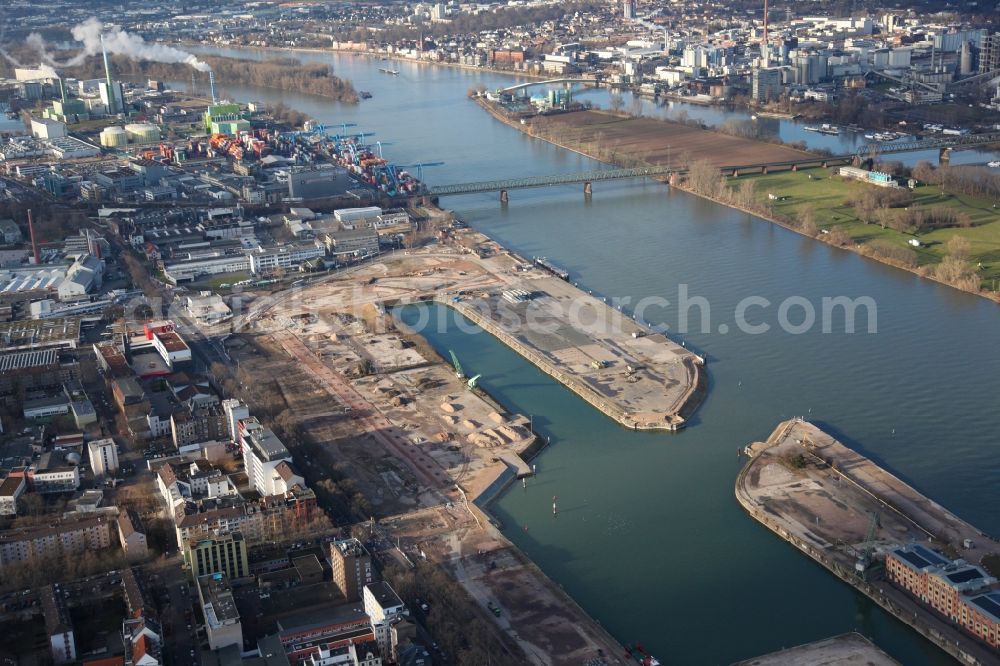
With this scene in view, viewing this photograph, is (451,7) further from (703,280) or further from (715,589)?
(715,589)

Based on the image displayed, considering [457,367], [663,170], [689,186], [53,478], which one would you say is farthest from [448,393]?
[663,170]

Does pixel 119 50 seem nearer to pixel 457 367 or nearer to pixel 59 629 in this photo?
pixel 457 367

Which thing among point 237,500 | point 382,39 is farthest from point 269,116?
point 237,500

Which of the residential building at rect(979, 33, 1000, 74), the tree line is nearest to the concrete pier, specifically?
the tree line

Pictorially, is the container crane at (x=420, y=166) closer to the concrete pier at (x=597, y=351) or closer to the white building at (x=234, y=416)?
the concrete pier at (x=597, y=351)

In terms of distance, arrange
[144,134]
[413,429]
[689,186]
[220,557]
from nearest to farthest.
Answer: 1. [220,557]
2. [413,429]
3. [689,186]
4. [144,134]
